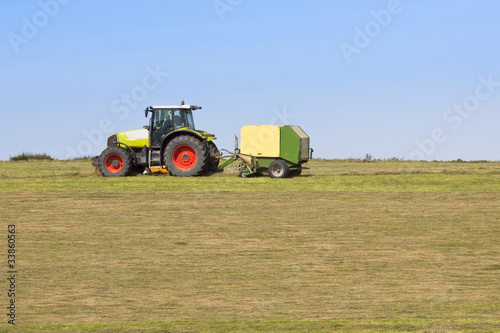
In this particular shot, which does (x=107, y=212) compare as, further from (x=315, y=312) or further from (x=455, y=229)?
(x=315, y=312)

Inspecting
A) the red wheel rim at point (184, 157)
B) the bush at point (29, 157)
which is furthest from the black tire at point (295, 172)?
the bush at point (29, 157)

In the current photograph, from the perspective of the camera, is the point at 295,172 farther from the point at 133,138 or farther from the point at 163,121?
the point at 133,138

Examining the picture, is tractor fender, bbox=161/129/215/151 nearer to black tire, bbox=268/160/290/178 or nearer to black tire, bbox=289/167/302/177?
black tire, bbox=268/160/290/178

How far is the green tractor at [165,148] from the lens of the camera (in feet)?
80.0

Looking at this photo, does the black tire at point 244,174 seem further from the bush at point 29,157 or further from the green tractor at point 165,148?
the bush at point 29,157

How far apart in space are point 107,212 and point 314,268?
24.7 feet

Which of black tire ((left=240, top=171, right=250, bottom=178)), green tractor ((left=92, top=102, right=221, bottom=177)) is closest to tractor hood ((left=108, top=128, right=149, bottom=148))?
green tractor ((left=92, top=102, right=221, bottom=177))

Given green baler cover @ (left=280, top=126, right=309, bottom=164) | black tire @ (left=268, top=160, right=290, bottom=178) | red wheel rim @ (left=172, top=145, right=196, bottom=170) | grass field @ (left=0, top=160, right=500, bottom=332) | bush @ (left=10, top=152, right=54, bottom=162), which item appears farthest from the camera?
bush @ (left=10, top=152, right=54, bottom=162)

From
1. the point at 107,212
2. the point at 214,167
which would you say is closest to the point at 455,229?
the point at 107,212

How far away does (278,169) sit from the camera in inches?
951

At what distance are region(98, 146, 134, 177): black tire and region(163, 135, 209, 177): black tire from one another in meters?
1.57

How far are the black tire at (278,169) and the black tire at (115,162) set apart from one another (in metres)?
5.31

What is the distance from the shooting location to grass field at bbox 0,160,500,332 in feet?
26.0

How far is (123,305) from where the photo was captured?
839 centimetres
